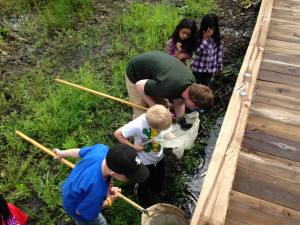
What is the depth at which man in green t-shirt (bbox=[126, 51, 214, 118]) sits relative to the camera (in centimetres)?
316

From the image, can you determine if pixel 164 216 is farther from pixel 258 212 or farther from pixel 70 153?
pixel 70 153

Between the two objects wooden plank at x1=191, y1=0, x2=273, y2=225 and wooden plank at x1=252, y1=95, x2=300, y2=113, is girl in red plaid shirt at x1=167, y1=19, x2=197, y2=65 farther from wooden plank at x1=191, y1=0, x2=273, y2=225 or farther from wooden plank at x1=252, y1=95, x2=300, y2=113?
wooden plank at x1=252, y1=95, x2=300, y2=113

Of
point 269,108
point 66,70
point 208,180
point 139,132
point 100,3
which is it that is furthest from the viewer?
point 100,3

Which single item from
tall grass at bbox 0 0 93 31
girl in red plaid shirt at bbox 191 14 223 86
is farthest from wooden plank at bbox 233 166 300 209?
tall grass at bbox 0 0 93 31

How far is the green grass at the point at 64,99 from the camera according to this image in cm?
392

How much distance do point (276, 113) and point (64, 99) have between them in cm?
271

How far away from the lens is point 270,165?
3213 millimetres

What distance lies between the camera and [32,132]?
15.0 feet

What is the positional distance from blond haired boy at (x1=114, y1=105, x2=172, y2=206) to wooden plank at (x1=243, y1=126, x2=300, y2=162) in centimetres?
86

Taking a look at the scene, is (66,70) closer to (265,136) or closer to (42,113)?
(42,113)

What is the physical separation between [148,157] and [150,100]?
579mm

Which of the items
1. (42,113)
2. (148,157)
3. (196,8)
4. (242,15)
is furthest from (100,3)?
(148,157)

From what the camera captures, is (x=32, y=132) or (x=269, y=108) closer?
(x=269, y=108)

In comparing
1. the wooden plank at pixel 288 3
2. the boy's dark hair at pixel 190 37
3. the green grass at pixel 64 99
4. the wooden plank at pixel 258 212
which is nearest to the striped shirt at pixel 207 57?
the boy's dark hair at pixel 190 37
